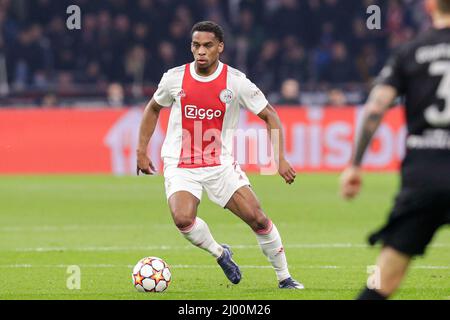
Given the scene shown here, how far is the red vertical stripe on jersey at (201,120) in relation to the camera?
9273mm

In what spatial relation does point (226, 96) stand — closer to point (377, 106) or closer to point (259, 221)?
point (259, 221)

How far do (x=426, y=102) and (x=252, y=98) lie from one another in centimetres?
346

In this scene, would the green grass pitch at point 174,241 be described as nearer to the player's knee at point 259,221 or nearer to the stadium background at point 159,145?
the stadium background at point 159,145

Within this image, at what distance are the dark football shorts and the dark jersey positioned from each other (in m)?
0.06

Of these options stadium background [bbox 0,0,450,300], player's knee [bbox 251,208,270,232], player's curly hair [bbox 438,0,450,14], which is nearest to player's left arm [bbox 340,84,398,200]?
player's curly hair [bbox 438,0,450,14]

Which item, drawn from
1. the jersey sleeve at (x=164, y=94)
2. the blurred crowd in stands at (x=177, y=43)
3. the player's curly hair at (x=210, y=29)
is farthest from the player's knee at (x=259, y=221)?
the blurred crowd in stands at (x=177, y=43)

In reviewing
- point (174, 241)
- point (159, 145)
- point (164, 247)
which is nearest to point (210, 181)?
point (164, 247)

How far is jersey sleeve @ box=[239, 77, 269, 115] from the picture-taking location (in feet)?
30.2

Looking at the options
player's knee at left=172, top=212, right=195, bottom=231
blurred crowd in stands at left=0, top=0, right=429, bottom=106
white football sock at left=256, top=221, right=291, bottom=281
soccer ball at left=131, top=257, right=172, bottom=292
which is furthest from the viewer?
blurred crowd in stands at left=0, top=0, right=429, bottom=106

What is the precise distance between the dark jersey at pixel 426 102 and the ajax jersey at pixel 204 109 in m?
3.34

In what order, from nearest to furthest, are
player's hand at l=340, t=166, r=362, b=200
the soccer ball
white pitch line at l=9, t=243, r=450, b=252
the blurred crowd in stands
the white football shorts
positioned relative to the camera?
player's hand at l=340, t=166, r=362, b=200 < the soccer ball < the white football shorts < white pitch line at l=9, t=243, r=450, b=252 < the blurred crowd in stands

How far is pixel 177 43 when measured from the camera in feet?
83.3

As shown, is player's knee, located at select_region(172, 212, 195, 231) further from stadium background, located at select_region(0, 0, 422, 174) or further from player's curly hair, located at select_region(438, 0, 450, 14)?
stadium background, located at select_region(0, 0, 422, 174)
